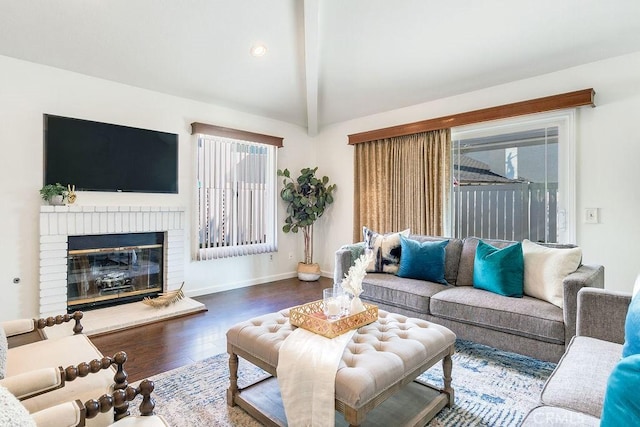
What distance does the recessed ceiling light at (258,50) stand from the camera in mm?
3516

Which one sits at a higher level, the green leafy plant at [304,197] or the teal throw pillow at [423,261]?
the green leafy plant at [304,197]

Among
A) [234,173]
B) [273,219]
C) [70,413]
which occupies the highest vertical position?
[234,173]

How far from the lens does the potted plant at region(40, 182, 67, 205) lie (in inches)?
123

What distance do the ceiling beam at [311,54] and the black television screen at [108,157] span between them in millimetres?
1832

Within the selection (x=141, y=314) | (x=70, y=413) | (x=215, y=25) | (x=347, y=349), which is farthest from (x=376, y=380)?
(x=215, y=25)

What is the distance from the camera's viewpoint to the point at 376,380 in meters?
1.42

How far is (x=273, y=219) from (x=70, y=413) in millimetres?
4125

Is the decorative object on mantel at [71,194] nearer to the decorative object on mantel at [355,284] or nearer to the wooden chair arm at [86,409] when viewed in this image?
the wooden chair arm at [86,409]

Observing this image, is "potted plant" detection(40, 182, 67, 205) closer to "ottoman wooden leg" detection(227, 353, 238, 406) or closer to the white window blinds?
the white window blinds

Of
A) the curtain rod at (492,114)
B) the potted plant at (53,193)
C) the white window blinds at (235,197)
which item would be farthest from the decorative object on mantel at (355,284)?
the potted plant at (53,193)

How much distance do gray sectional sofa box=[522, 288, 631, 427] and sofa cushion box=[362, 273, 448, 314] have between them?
1105mm

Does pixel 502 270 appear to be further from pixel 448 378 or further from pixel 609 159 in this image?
pixel 609 159

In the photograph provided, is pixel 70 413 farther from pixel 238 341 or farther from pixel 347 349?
pixel 347 349

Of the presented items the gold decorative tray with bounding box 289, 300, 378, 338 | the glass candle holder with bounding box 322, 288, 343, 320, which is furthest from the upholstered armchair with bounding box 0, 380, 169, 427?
the glass candle holder with bounding box 322, 288, 343, 320
